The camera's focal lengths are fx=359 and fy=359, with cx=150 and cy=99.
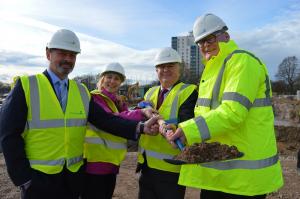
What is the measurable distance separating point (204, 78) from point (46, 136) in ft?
5.55

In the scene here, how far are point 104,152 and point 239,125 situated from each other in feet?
6.18

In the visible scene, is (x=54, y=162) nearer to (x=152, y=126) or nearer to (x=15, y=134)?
(x=15, y=134)

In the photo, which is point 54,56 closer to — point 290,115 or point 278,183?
point 278,183

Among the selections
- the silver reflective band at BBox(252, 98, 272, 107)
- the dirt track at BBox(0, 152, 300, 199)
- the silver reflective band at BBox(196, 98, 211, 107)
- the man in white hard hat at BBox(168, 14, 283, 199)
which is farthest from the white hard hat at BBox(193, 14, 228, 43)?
the dirt track at BBox(0, 152, 300, 199)

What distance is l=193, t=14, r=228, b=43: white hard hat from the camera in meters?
3.48

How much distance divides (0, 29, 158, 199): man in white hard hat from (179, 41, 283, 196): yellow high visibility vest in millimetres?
1242

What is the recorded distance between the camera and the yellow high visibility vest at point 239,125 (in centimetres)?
315

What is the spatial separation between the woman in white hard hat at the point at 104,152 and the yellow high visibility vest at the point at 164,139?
8.9 inches

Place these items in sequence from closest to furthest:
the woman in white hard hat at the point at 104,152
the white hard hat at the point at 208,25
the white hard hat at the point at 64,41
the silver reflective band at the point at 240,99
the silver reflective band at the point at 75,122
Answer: the silver reflective band at the point at 240,99
the white hard hat at the point at 208,25
the silver reflective band at the point at 75,122
the white hard hat at the point at 64,41
the woman in white hard hat at the point at 104,152

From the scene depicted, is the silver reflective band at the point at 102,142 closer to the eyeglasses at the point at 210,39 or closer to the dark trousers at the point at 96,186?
the dark trousers at the point at 96,186

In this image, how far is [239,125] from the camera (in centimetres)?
322

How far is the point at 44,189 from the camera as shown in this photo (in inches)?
140

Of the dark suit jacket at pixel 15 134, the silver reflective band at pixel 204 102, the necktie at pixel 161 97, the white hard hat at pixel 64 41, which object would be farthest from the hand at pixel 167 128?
the dark suit jacket at pixel 15 134

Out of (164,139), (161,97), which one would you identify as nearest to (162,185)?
(164,139)
